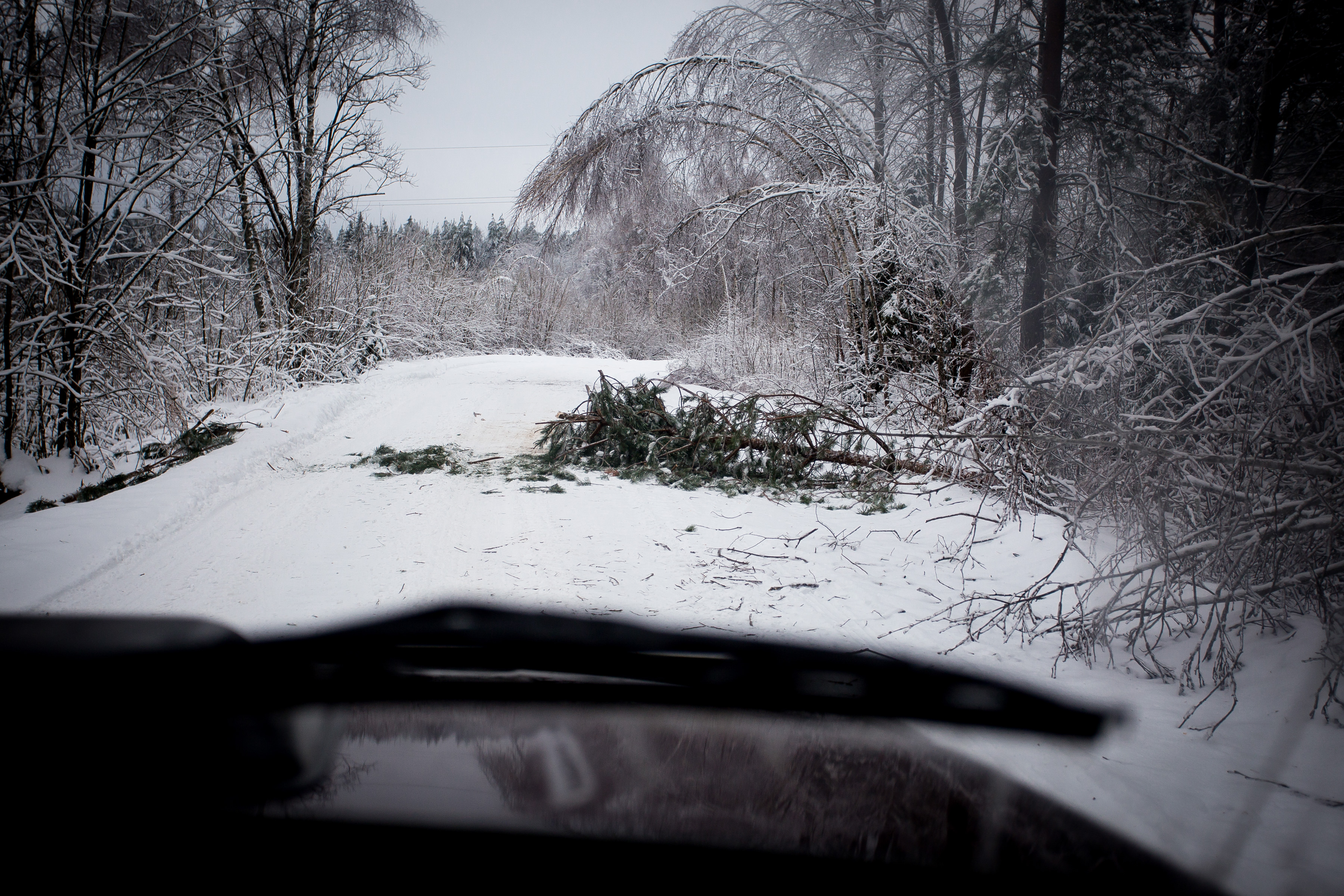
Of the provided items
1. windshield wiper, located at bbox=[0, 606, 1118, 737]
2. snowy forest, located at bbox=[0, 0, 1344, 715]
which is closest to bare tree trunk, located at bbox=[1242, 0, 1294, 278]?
snowy forest, located at bbox=[0, 0, 1344, 715]

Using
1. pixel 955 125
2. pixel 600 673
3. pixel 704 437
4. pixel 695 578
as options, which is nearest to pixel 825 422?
pixel 704 437

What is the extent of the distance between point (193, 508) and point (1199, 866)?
356cm

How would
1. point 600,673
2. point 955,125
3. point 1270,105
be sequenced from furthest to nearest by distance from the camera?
1. point 955,125
2. point 1270,105
3. point 600,673

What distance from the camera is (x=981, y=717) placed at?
0.82 m

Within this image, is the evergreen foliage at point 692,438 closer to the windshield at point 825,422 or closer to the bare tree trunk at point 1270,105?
the windshield at point 825,422

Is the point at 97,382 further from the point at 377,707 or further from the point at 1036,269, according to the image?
the point at 1036,269

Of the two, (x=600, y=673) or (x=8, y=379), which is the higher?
(x=8, y=379)

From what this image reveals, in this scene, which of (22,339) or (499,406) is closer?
(22,339)

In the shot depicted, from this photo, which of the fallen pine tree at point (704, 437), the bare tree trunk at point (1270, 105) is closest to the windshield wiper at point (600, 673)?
the bare tree trunk at point (1270, 105)

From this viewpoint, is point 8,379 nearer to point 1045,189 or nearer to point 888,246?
point 1045,189

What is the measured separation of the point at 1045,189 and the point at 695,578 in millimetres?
2323

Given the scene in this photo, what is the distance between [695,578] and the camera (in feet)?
7.11

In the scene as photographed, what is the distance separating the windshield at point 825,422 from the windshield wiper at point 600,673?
2 cm

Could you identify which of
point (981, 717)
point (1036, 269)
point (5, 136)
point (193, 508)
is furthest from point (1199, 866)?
point (5, 136)
